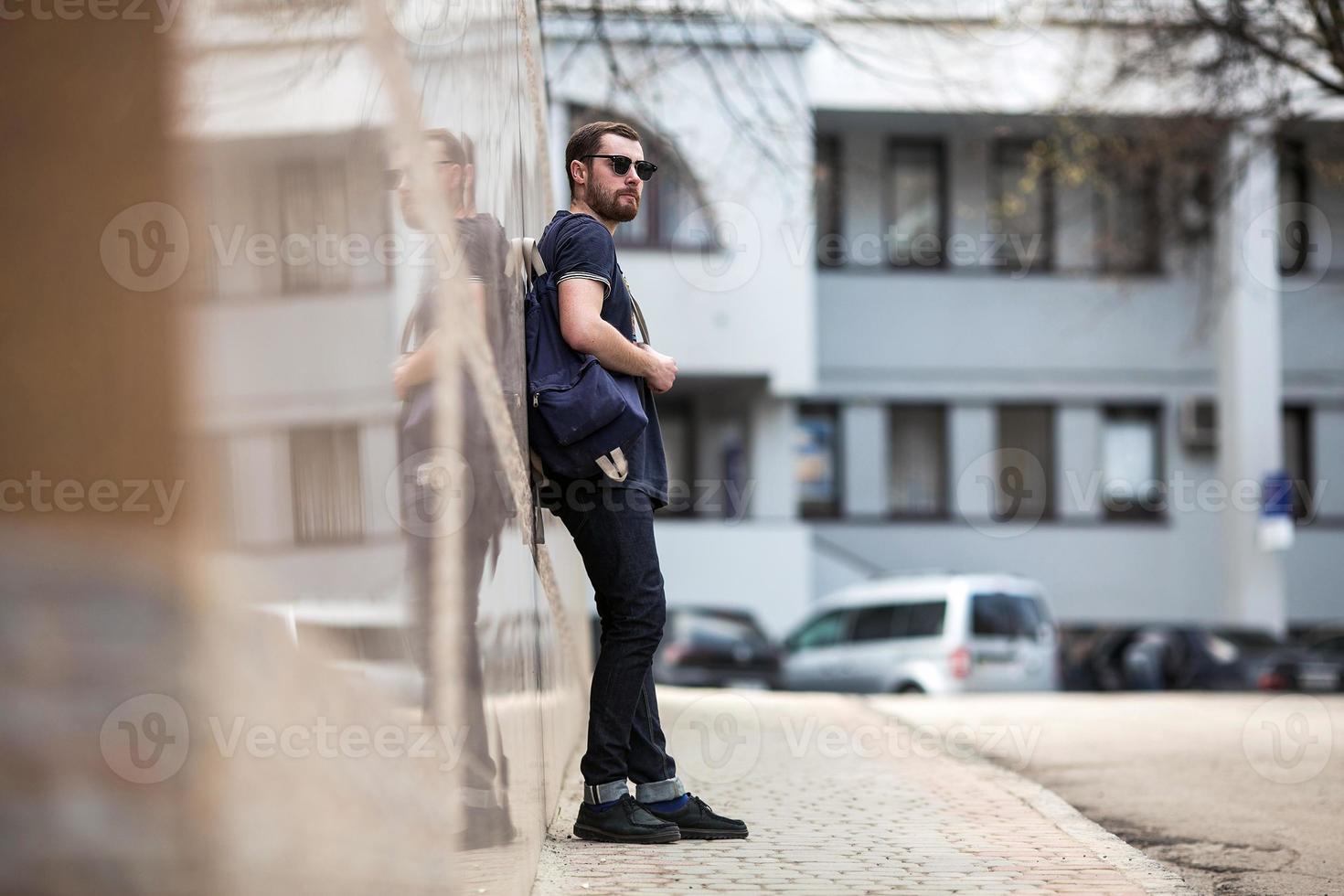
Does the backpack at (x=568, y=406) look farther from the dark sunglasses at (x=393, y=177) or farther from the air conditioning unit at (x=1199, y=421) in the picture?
the air conditioning unit at (x=1199, y=421)

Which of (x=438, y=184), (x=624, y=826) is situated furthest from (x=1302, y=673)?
(x=438, y=184)

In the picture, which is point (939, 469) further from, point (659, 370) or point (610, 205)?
point (659, 370)

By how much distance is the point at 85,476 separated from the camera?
Answer: 0.79m

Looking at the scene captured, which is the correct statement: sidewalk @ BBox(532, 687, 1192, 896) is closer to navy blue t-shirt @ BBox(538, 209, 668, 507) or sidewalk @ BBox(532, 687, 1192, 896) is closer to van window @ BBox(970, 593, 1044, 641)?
navy blue t-shirt @ BBox(538, 209, 668, 507)

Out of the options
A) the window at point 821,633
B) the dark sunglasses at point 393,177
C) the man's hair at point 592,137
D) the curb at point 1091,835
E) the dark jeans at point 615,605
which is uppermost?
the man's hair at point 592,137

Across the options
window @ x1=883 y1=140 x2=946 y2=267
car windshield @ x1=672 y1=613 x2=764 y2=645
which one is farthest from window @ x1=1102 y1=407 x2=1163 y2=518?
car windshield @ x1=672 y1=613 x2=764 y2=645

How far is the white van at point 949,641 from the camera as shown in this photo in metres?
17.4

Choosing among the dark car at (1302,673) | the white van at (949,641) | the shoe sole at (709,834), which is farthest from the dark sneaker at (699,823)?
the dark car at (1302,673)

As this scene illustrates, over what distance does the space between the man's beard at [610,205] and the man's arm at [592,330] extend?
1.20 ft

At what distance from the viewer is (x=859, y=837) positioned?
178 inches

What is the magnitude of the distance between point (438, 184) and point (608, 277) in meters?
1.97

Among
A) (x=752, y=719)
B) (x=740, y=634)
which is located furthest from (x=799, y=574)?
(x=752, y=719)

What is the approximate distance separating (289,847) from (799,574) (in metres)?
23.5

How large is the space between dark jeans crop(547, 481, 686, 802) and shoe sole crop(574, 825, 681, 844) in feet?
0.27
